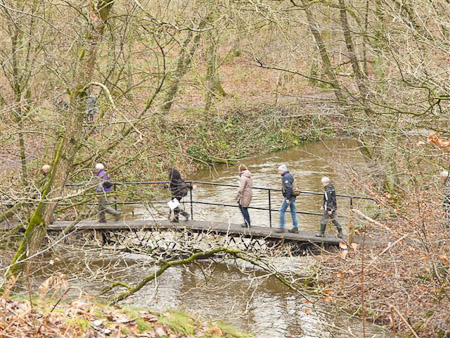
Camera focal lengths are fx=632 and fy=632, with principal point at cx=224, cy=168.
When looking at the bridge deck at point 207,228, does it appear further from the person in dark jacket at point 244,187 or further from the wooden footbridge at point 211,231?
the person in dark jacket at point 244,187

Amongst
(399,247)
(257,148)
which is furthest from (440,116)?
(257,148)

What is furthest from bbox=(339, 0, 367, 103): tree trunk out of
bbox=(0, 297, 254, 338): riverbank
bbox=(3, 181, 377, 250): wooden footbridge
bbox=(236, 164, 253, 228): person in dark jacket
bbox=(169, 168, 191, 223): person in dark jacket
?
bbox=(0, 297, 254, 338): riverbank

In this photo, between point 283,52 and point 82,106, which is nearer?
point 82,106

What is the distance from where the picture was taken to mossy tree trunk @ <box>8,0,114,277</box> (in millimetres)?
9289

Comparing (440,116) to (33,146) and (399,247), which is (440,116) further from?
(33,146)

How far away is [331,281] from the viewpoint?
502 inches

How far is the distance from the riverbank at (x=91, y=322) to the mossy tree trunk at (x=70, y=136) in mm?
1764

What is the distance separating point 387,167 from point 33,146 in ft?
27.7

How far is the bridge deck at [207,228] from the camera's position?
14087 mm

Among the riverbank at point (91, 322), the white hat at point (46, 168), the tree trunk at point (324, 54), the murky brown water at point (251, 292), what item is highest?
the tree trunk at point (324, 54)

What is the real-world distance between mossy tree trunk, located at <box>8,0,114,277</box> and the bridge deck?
4.27 meters

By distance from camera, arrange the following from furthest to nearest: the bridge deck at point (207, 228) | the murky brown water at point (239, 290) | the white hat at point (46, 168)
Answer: the bridge deck at point (207, 228) → the white hat at point (46, 168) → the murky brown water at point (239, 290)

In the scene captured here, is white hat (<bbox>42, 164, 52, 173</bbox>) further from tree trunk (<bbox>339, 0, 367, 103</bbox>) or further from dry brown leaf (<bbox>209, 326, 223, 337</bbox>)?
tree trunk (<bbox>339, 0, 367, 103</bbox>)

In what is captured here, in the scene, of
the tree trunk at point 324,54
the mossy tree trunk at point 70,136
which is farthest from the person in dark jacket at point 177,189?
the mossy tree trunk at point 70,136
